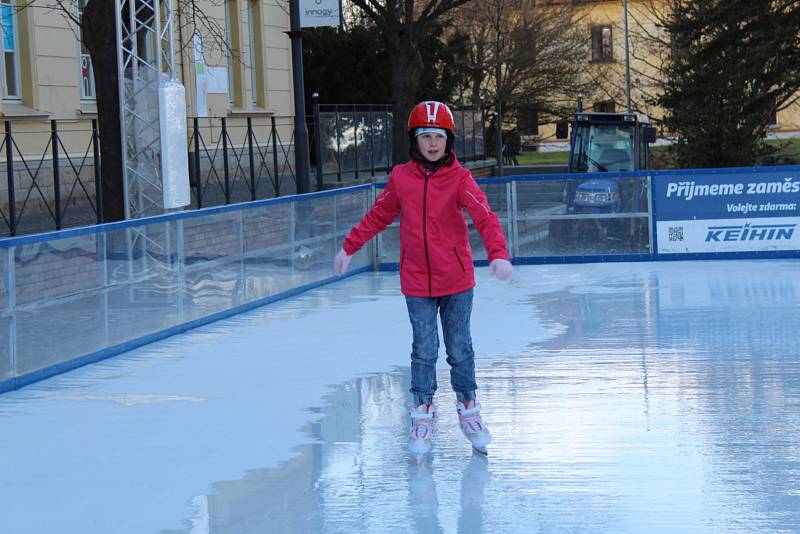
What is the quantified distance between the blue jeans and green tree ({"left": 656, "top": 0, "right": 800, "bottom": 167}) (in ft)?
84.2

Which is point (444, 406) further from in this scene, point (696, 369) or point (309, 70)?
point (309, 70)

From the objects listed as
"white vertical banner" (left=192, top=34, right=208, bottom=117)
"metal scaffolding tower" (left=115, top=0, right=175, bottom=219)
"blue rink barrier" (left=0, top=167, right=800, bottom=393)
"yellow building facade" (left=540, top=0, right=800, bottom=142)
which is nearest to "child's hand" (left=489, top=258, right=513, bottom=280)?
"blue rink barrier" (left=0, top=167, right=800, bottom=393)

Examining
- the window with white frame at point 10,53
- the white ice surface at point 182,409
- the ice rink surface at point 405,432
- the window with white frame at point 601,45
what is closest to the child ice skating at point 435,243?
the ice rink surface at point 405,432

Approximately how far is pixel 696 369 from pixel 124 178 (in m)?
7.19

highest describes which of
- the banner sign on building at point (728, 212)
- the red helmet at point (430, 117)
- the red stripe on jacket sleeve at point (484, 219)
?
the red helmet at point (430, 117)

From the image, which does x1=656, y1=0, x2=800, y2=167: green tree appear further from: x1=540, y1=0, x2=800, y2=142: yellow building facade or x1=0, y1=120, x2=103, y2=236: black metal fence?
x1=0, y1=120, x2=103, y2=236: black metal fence

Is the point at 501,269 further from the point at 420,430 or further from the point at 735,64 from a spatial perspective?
the point at 735,64

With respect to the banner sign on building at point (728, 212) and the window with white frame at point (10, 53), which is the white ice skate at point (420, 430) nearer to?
the banner sign on building at point (728, 212)

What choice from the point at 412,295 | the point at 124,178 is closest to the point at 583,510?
the point at 412,295

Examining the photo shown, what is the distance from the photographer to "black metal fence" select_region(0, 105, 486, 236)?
1898 centimetres

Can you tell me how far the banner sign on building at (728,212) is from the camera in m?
17.2

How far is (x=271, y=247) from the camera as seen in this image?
575 inches

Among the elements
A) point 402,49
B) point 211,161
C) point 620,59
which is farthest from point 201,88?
point 620,59

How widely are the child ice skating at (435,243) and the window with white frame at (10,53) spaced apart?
1530cm
